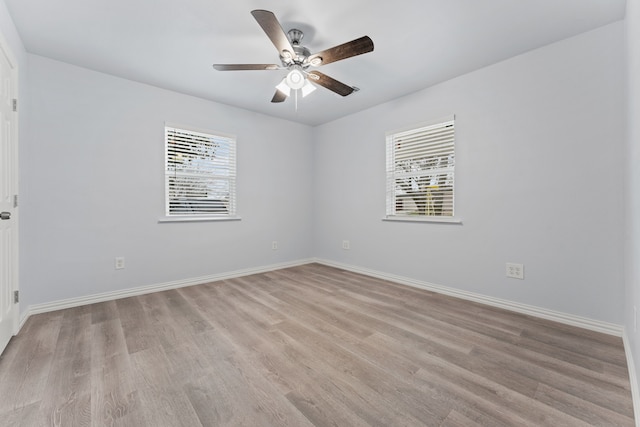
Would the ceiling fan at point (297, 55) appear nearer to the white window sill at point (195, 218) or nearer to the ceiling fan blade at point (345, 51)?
the ceiling fan blade at point (345, 51)

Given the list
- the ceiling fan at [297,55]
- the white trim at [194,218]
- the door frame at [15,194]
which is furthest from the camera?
the white trim at [194,218]

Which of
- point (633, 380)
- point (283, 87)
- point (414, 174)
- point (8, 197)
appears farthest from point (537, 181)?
point (8, 197)

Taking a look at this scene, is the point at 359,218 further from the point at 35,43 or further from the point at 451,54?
the point at 35,43

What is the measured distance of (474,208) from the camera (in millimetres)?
2984

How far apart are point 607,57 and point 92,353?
4.50 metres

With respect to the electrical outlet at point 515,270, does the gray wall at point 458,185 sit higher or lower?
higher

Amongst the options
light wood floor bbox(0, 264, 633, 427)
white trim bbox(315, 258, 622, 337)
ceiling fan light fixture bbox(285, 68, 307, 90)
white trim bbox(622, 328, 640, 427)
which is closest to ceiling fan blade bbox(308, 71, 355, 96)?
ceiling fan light fixture bbox(285, 68, 307, 90)

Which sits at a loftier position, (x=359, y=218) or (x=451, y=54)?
(x=451, y=54)

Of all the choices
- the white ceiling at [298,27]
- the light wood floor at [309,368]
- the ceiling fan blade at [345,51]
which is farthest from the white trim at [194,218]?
the ceiling fan blade at [345,51]

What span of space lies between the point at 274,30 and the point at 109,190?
8.29 feet

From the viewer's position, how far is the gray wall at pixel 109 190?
2.68m

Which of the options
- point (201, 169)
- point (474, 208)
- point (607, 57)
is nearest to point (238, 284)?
point (201, 169)

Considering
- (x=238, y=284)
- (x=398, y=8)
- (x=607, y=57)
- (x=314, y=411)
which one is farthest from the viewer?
(x=238, y=284)

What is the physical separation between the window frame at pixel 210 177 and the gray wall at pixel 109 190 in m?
0.06
